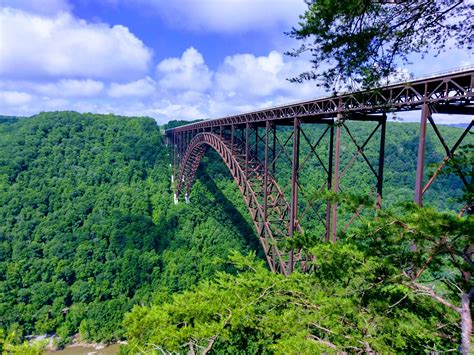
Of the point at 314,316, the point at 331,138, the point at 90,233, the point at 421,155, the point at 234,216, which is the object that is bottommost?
the point at 90,233

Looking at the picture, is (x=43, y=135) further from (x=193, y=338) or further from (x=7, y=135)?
(x=193, y=338)

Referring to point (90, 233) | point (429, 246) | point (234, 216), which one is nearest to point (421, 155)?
point (429, 246)

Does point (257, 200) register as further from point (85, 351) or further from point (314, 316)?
point (85, 351)

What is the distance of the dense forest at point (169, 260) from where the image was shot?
483 cm

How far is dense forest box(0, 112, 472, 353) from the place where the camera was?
190 inches

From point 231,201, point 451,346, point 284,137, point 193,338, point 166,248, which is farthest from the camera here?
point 284,137

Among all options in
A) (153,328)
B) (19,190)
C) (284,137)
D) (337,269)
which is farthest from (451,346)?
A: (284,137)

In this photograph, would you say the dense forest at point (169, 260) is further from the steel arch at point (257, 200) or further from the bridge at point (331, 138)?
the steel arch at point (257, 200)

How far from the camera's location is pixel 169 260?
30109mm

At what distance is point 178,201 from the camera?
119ft

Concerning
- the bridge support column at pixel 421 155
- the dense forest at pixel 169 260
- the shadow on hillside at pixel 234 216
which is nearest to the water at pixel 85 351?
the dense forest at pixel 169 260

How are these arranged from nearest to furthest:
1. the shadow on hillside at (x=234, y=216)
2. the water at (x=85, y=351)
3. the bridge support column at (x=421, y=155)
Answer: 1. the bridge support column at (x=421, y=155)
2. the water at (x=85, y=351)
3. the shadow on hillside at (x=234, y=216)

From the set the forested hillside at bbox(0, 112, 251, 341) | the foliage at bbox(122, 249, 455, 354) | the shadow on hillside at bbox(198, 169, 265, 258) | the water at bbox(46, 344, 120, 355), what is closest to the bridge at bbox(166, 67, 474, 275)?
the foliage at bbox(122, 249, 455, 354)

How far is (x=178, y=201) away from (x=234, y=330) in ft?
103
